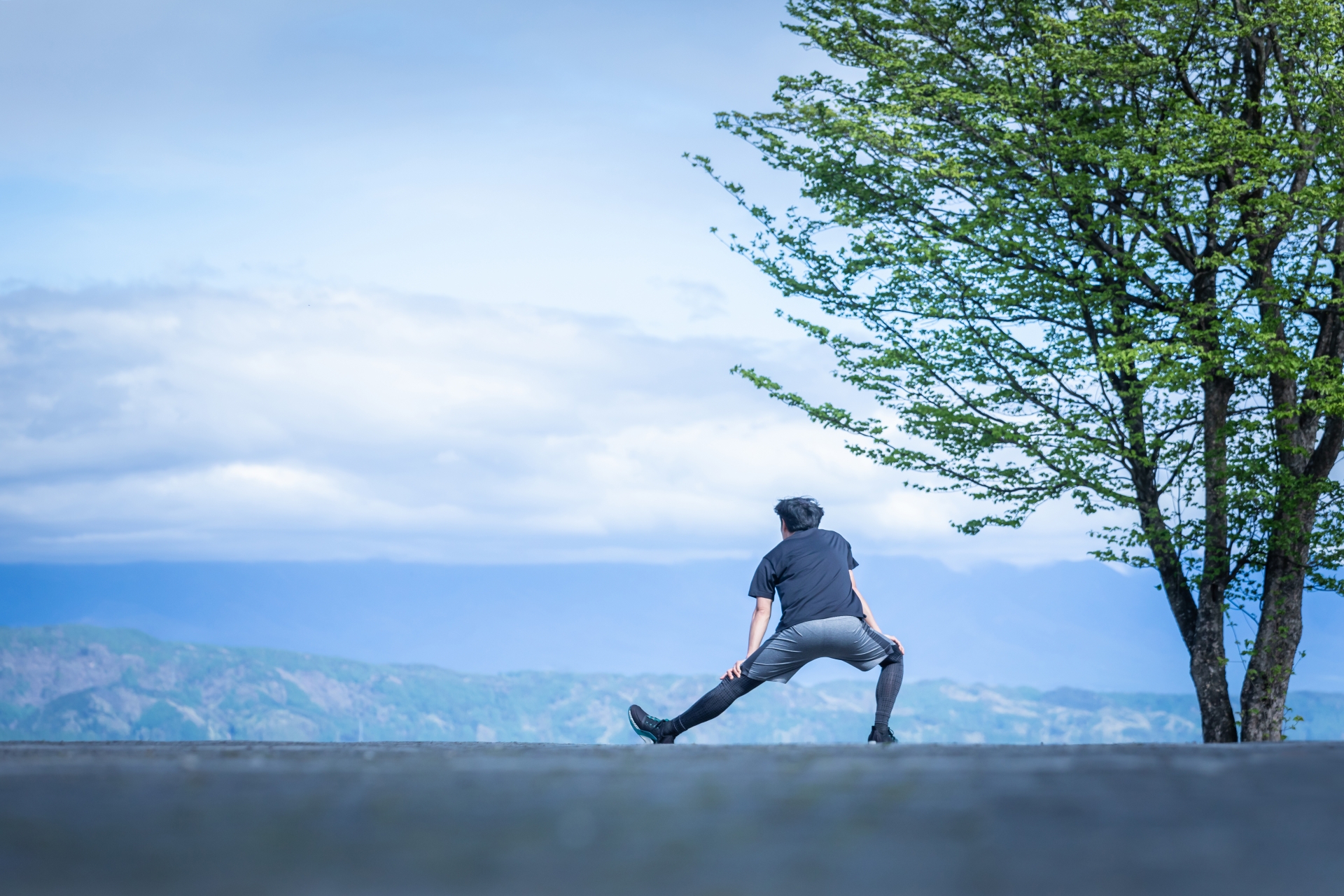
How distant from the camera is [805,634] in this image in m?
8.18

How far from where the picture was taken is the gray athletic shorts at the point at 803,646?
322 inches

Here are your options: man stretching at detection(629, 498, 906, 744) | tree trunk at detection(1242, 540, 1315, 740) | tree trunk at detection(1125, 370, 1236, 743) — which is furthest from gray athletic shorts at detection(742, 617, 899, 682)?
tree trunk at detection(1242, 540, 1315, 740)

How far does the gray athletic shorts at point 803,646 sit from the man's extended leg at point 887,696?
32 cm

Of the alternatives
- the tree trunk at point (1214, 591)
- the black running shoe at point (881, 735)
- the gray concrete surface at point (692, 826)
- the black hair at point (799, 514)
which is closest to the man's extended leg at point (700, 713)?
the black running shoe at point (881, 735)

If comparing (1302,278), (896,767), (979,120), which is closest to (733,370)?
(979,120)

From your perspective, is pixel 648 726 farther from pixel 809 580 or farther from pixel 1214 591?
pixel 1214 591

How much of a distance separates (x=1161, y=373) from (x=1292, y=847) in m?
11.8

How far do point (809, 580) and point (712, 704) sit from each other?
1131 millimetres

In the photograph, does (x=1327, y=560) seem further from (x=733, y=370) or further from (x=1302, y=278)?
(x=733, y=370)

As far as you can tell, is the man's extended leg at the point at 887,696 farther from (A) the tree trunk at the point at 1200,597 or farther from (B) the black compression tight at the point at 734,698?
(A) the tree trunk at the point at 1200,597

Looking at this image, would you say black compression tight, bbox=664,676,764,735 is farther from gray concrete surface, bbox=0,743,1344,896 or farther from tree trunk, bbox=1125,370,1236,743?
tree trunk, bbox=1125,370,1236,743

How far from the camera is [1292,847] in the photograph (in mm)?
2441

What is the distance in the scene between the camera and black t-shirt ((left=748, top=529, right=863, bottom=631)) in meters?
8.26

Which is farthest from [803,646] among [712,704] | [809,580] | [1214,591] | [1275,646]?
[1275,646]
